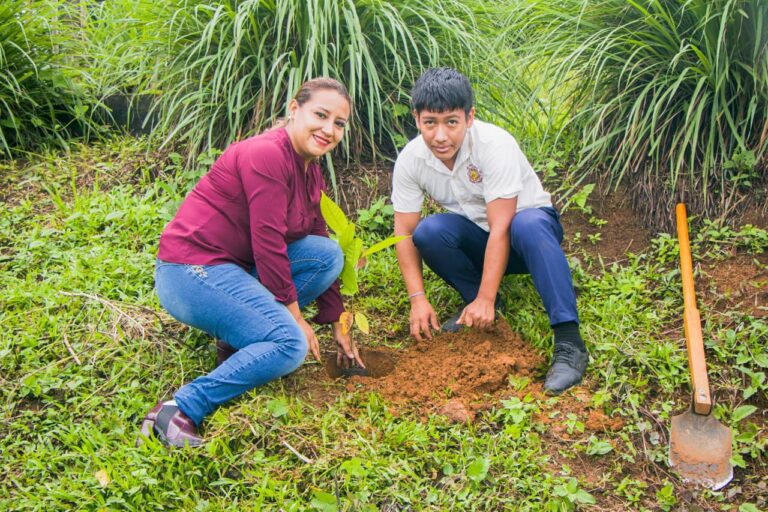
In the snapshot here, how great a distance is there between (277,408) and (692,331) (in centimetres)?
150

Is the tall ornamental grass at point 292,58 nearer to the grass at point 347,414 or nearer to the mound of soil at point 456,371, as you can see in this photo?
the grass at point 347,414

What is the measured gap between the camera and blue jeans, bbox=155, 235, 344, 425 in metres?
2.63

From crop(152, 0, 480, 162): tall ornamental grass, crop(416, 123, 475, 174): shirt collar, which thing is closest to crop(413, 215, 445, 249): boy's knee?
crop(416, 123, 475, 174): shirt collar

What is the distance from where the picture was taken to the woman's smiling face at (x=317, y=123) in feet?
9.09

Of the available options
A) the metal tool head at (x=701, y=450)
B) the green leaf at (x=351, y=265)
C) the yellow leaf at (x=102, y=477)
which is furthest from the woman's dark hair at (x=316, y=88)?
the metal tool head at (x=701, y=450)

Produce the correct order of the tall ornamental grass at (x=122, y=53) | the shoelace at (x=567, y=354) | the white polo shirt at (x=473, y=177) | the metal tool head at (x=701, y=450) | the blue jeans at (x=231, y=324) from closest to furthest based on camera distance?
the metal tool head at (x=701, y=450), the blue jeans at (x=231, y=324), the shoelace at (x=567, y=354), the white polo shirt at (x=473, y=177), the tall ornamental grass at (x=122, y=53)

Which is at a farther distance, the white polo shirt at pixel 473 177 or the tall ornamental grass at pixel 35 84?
the tall ornamental grass at pixel 35 84

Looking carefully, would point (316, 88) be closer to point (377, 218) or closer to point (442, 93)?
point (442, 93)

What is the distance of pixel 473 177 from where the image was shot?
3098mm

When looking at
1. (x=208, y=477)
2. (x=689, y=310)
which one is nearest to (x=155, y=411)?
(x=208, y=477)

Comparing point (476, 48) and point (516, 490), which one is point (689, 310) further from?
point (476, 48)

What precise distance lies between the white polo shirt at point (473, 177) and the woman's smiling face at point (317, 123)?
1.53 ft

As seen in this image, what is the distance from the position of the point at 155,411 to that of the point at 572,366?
57.6 inches

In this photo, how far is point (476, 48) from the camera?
425 centimetres
